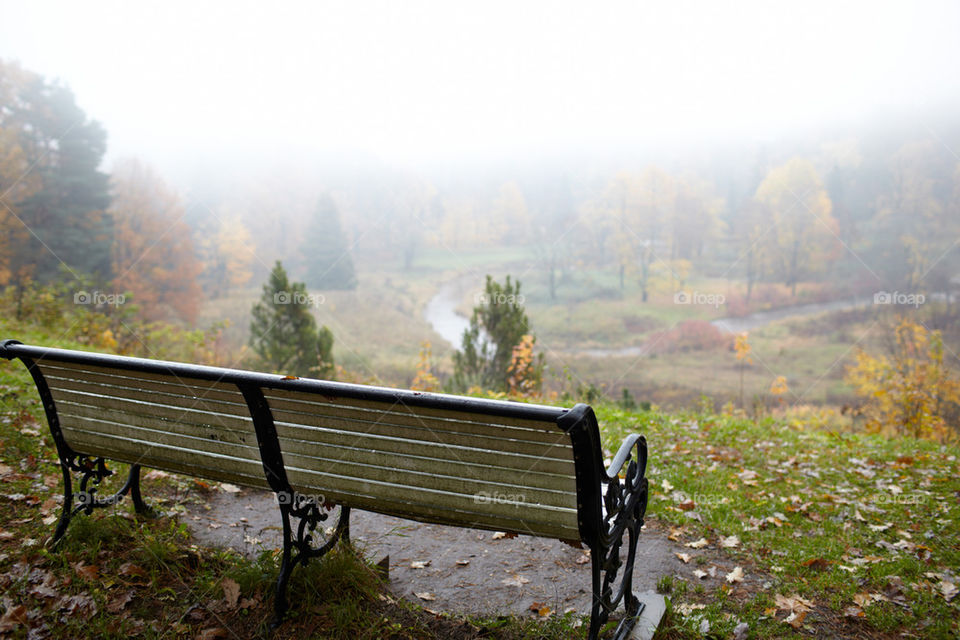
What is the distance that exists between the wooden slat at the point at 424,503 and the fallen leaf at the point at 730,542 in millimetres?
1918

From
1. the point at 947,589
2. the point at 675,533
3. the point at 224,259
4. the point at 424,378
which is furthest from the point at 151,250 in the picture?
the point at 947,589

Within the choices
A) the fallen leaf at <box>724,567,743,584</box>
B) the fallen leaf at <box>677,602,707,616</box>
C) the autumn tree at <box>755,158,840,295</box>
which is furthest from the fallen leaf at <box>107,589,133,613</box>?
the autumn tree at <box>755,158,840,295</box>

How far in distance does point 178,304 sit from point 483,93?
45266 millimetres

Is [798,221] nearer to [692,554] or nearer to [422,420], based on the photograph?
[692,554]

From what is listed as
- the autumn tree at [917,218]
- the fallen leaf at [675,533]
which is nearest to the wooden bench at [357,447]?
the fallen leaf at [675,533]

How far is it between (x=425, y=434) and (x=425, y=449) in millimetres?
70

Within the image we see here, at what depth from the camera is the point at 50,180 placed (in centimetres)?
2609

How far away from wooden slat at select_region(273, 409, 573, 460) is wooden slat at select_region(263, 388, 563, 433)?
0.20ft

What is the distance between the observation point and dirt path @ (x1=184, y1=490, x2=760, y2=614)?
2.76 m

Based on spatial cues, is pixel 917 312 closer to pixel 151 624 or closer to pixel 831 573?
pixel 831 573

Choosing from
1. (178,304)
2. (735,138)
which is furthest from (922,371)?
(735,138)

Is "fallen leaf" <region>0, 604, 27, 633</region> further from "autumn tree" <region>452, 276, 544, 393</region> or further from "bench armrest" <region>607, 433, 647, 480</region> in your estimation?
"autumn tree" <region>452, 276, 544, 393</region>

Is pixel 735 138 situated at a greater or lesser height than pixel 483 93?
lesser

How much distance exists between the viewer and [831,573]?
3.10 m
